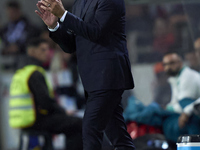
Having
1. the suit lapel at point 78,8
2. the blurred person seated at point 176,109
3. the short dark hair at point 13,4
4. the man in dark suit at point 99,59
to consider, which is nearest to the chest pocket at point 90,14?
the man in dark suit at point 99,59

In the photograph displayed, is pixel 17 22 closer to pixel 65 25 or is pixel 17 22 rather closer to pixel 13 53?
pixel 13 53

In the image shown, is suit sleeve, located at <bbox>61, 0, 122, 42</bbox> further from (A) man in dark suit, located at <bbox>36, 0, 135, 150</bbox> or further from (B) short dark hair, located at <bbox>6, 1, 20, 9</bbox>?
(B) short dark hair, located at <bbox>6, 1, 20, 9</bbox>

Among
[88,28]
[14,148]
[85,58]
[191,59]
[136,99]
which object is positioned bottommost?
[14,148]

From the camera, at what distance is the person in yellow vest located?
5926 millimetres

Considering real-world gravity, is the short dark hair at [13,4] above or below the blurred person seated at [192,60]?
above

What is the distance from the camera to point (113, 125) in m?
3.47

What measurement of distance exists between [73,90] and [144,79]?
1007 mm

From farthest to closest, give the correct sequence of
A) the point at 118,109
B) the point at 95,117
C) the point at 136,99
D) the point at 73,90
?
1. the point at 73,90
2. the point at 136,99
3. the point at 118,109
4. the point at 95,117

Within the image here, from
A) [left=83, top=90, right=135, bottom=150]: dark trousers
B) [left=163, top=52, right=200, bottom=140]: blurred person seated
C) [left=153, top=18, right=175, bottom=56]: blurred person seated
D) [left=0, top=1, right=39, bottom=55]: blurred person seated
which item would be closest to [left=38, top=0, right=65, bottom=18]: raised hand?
[left=83, top=90, right=135, bottom=150]: dark trousers

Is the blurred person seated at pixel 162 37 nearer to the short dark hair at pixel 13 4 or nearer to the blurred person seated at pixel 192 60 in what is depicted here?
the blurred person seated at pixel 192 60

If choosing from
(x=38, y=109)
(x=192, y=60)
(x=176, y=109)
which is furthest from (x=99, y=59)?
(x=192, y=60)

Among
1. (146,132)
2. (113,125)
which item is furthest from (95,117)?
(146,132)

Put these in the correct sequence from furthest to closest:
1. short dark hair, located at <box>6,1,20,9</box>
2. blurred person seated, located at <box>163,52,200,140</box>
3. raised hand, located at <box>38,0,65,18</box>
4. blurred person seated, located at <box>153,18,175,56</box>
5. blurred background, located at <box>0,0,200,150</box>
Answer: short dark hair, located at <box>6,1,20,9</box>, blurred person seated, located at <box>153,18,175,56</box>, blurred background, located at <box>0,0,200,150</box>, blurred person seated, located at <box>163,52,200,140</box>, raised hand, located at <box>38,0,65,18</box>

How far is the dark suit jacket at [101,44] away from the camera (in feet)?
10.8
